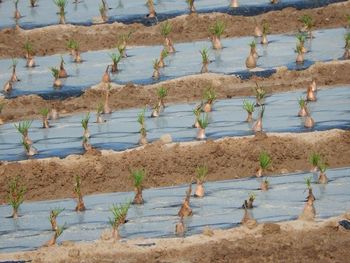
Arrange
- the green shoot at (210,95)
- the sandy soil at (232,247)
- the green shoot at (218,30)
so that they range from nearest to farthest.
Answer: the sandy soil at (232,247), the green shoot at (210,95), the green shoot at (218,30)

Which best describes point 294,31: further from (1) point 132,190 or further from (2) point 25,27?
(1) point 132,190

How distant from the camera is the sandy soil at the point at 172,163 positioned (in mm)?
8820

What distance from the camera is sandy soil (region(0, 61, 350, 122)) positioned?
1098 centimetres

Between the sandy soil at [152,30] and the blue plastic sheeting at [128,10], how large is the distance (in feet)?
0.73

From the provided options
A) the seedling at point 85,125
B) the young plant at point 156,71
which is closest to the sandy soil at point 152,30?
the young plant at point 156,71

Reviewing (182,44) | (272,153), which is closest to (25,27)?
(182,44)

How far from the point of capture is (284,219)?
7.45m

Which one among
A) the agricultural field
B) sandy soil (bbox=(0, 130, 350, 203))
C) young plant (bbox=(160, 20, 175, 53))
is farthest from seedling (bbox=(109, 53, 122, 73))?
sandy soil (bbox=(0, 130, 350, 203))

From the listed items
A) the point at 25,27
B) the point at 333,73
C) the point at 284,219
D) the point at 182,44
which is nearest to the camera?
the point at 284,219

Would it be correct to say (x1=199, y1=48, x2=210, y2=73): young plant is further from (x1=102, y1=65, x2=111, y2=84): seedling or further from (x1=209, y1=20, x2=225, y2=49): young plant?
(x1=102, y1=65, x2=111, y2=84): seedling

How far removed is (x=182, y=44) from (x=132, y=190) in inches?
176

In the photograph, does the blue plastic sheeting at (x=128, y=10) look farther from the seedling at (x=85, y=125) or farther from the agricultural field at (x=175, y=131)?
the seedling at (x=85, y=125)

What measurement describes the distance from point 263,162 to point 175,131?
1.66m

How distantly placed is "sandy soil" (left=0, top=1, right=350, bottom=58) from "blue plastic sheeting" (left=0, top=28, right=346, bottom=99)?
14.6 inches
